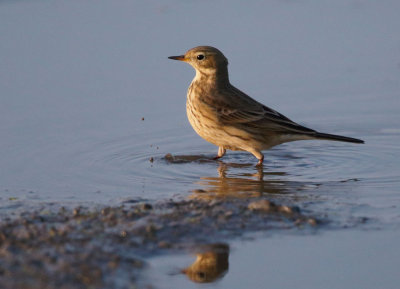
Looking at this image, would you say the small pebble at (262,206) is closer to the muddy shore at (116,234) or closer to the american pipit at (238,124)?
the muddy shore at (116,234)

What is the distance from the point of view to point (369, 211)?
6.73 meters

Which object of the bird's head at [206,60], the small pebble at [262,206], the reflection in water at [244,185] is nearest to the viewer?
the small pebble at [262,206]

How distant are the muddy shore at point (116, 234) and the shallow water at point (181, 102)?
0.35 meters

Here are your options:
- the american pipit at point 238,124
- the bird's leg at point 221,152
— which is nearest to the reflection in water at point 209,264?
the american pipit at point 238,124

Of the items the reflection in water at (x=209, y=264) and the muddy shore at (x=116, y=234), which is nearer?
the muddy shore at (x=116, y=234)

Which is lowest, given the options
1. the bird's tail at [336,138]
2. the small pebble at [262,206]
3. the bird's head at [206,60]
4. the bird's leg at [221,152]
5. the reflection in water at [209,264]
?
the reflection in water at [209,264]

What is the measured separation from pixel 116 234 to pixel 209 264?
0.84 meters

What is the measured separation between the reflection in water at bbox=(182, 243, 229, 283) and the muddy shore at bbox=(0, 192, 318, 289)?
2cm

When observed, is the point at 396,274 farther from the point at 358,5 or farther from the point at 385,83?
the point at 358,5

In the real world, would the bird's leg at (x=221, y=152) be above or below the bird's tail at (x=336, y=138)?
below

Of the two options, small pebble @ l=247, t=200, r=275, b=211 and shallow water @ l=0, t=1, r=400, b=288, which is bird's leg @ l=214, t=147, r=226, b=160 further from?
small pebble @ l=247, t=200, r=275, b=211

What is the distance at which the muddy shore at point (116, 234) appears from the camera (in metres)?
5.11

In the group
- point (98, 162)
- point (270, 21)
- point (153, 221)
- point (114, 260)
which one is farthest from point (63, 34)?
point (114, 260)

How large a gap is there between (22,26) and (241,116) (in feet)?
18.3
